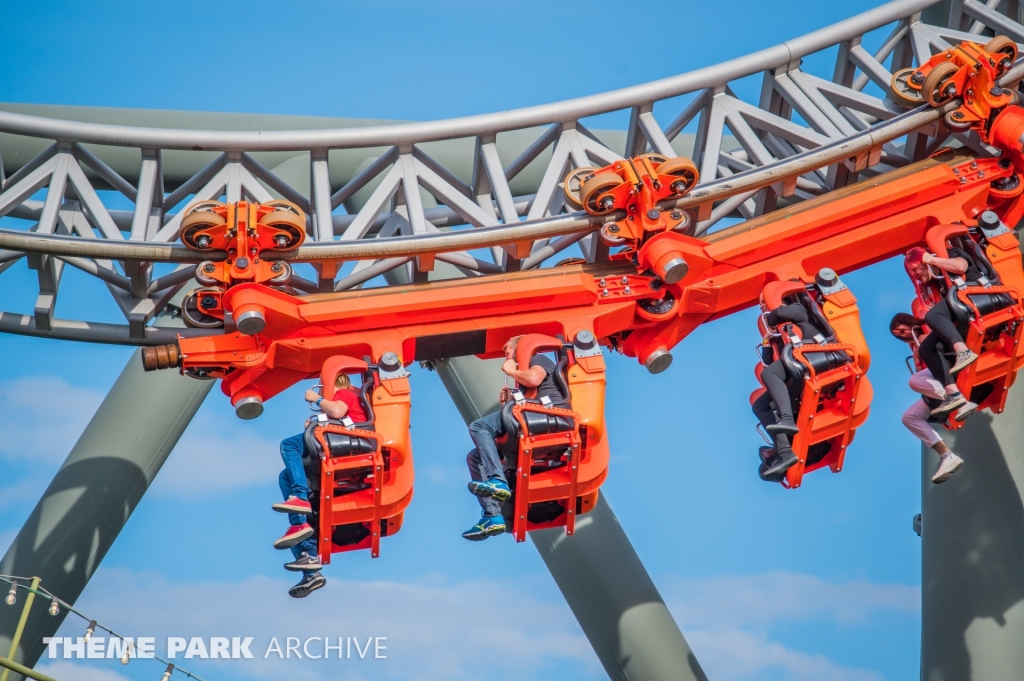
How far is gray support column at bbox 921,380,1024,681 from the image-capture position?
10195 mm

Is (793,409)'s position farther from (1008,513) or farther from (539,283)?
(1008,513)

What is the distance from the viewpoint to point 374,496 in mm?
8586

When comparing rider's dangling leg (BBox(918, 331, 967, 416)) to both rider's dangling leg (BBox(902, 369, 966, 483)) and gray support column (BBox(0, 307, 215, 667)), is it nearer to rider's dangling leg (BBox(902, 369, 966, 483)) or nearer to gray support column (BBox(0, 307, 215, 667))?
rider's dangling leg (BBox(902, 369, 966, 483))

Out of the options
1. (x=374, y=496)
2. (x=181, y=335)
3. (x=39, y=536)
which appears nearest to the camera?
(x=374, y=496)

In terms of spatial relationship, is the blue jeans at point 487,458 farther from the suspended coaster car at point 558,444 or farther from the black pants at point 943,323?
the black pants at point 943,323

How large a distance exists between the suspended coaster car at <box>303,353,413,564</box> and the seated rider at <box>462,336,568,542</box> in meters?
0.43

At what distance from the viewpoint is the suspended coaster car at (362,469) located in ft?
27.9

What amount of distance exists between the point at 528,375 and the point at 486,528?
0.96 m

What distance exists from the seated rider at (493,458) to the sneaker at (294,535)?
3.09 feet

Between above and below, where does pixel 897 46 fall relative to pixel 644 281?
above

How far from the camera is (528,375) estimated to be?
8922 millimetres

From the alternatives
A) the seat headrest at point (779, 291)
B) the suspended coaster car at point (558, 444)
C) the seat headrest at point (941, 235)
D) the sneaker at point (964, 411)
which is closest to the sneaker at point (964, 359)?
the sneaker at point (964, 411)

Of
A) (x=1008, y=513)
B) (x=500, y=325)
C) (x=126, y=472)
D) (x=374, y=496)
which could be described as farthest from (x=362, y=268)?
(x=1008, y=513)

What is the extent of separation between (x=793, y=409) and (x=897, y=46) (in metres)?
3.04
